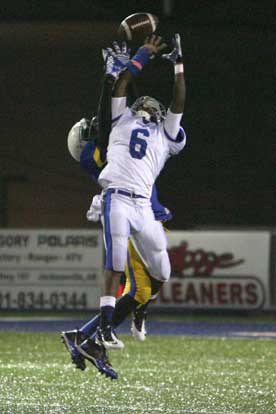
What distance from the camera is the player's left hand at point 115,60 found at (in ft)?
21.7

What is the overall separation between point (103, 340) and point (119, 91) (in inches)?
54.8

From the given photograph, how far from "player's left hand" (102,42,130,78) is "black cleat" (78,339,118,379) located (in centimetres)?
151

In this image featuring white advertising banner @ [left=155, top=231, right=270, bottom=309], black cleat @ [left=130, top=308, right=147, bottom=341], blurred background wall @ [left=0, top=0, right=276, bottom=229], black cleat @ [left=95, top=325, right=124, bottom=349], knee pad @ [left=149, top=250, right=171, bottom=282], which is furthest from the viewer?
blurred background wall @ [left=0, top=0, right=276, bottom=229]

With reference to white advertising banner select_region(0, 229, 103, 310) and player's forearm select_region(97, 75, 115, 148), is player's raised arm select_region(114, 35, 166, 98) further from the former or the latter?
white advertising banner select_region(0, 229, 103, 310)

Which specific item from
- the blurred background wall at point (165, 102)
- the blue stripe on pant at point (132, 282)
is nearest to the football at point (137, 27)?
the blue stripe on pant at point (132, 282)

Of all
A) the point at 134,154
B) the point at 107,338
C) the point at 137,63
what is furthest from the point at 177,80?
the point at 107,338

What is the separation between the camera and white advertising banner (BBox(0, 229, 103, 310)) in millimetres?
12906

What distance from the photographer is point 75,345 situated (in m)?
6.68

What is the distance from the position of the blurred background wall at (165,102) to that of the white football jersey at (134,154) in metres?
11.7

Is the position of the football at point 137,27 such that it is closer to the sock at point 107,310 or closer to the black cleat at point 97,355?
the sock at point 107,310

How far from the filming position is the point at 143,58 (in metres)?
6.64

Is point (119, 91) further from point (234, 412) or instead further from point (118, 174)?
point (234, 412)

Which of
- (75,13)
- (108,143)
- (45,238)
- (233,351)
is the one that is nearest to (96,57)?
(75,13)

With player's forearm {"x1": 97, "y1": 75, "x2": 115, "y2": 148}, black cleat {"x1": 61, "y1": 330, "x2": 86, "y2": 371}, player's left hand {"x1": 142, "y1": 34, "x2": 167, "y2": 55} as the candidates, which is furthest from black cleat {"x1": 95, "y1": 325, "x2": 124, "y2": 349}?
player's left hand {"x1": 142, "y1": 34, "x2": 167, "y2": 55}
